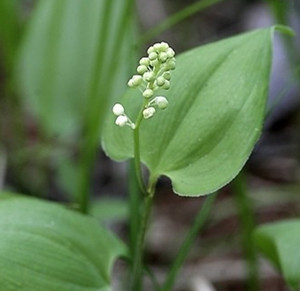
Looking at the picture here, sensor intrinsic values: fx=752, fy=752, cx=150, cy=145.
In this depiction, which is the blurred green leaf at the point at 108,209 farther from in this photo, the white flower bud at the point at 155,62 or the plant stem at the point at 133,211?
the white flower bud at the point at 155,62

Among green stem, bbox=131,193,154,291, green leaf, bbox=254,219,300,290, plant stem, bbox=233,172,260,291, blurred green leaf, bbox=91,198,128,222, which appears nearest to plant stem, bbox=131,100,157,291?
green stem, bbox=131,193,154,291

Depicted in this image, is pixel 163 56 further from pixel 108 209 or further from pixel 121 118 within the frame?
pixel 108 209

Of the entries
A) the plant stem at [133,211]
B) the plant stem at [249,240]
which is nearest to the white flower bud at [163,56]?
the plant stem at [133,211]

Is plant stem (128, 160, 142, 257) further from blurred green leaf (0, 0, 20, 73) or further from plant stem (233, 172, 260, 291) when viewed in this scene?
blurred green leaf (0, 0, 20, 73)

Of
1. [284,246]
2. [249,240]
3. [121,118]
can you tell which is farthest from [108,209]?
[121,118]

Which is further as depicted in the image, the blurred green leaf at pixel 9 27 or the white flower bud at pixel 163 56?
the blurred green leaf at pixel 9 27

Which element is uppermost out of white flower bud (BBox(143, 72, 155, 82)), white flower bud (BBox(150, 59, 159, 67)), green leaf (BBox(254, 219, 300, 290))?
white flower bud (BBox(150, 59, 159, 67))

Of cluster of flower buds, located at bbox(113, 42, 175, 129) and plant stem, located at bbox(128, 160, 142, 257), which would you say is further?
plant stem, located at bbox(128, 160, 142, 257)

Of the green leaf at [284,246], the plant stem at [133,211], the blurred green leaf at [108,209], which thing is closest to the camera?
the green leaf at [284,246]
